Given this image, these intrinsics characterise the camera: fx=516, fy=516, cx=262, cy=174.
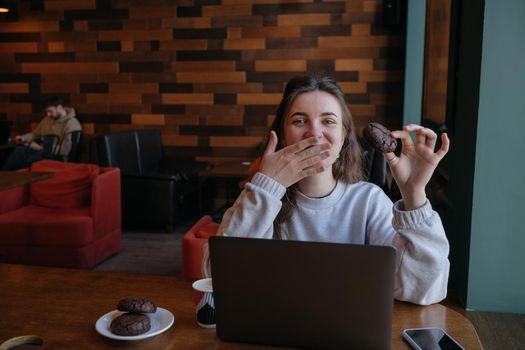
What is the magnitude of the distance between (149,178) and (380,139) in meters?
4.27

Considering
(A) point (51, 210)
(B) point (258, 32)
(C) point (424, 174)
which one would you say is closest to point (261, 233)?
(C) point (424, 174)

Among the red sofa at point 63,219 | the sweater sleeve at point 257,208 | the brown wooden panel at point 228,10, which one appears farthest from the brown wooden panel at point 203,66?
the sweater sleeve at point 257,208

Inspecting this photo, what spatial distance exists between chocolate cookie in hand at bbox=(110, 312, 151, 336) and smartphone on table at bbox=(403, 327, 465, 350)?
1.91 ft

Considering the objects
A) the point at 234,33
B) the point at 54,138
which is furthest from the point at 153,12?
the point at 54,138

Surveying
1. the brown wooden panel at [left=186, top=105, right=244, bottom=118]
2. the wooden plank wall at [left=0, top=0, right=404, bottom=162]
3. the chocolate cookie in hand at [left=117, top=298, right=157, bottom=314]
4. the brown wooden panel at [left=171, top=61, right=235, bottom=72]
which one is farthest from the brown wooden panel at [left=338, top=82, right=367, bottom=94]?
the chocolate cookie in hand at [left=117, top=298, right=157, bottom=314]

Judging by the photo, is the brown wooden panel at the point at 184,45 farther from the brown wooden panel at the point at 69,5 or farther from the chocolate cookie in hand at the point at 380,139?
the chocolate cookie in hand at the point at 380,139

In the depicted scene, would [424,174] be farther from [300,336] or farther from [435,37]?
[435,37]

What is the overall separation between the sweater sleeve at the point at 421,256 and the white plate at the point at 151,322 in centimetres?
61

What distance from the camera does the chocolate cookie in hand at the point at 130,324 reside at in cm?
113

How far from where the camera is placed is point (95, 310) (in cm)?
131

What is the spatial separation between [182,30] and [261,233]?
583 centimetres

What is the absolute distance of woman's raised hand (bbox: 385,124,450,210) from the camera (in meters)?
1.34

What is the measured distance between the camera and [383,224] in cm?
163

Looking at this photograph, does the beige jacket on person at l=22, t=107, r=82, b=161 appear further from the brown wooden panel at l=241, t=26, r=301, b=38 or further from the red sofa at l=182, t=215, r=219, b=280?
the red sofa at l=182, t=215, r=219, b=280
